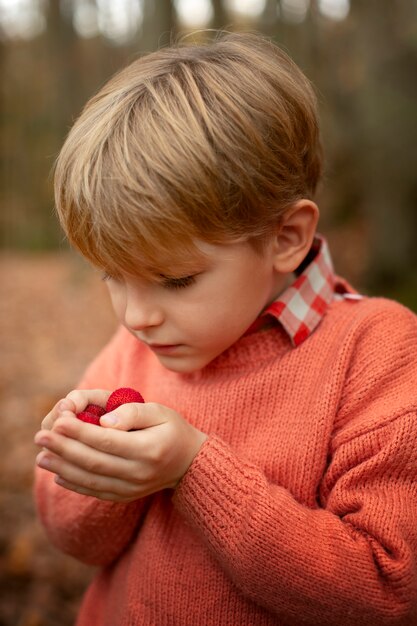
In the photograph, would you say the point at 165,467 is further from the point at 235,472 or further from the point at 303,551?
the point at 303,551

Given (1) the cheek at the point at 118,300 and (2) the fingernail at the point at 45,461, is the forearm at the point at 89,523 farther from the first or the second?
(1) the cheek at the point at 118,300

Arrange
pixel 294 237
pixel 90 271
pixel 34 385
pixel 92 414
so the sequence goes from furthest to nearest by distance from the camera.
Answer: pixel 90 271 → pixel 34 385 → pixel 294 237 → pixel 92 414

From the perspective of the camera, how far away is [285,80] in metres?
1.65

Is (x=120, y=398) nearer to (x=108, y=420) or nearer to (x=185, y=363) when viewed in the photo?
(x=108, y=420)

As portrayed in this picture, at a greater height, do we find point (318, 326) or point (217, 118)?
point (217, 118)

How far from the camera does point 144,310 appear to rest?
157cm

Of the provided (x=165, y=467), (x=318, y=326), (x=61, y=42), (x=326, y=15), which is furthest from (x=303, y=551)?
(x=61, y=42)

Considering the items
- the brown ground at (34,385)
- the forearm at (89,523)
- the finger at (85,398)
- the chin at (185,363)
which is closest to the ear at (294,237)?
the chin at (185,363)

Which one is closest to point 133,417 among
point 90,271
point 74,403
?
point 74,403

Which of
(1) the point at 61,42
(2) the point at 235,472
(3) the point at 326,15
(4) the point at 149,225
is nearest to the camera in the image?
(4) the point at 149,225

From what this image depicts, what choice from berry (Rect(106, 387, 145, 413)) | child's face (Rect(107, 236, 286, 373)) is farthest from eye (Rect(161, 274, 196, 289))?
berry (Rect(106, 387, 145, 413))

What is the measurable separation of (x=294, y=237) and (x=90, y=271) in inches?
317

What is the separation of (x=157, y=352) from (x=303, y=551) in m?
0.60

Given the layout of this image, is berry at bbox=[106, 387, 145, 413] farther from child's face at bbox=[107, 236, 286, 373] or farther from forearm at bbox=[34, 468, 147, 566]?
forearm at bbox=[34, 468, 147, 566]
